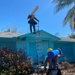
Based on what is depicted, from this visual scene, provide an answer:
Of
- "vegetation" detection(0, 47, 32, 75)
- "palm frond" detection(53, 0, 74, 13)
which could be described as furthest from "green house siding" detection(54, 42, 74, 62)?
"vegetation" detection(0, 47, 32, 75)

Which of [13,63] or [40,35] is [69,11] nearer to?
[40,35]

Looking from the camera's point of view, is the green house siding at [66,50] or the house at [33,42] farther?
the green house siding at [66,50]

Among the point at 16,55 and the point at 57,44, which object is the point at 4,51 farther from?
the point at 57,44

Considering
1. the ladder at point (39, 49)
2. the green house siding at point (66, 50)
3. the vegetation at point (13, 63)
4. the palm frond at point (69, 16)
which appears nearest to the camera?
the vegetation at point (13, 63)

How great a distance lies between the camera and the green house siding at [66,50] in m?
23.0

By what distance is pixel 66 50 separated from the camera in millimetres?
23734

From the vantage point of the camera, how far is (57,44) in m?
22.9

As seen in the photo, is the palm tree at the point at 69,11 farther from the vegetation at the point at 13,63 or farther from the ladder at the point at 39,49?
the vegetation at the point at 13,63

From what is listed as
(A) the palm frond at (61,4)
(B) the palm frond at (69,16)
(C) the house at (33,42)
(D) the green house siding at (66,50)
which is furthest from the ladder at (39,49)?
(A) the palm frond at (61,4)

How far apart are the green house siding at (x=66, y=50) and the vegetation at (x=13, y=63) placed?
7747 millimetres

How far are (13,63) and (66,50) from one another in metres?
10.1

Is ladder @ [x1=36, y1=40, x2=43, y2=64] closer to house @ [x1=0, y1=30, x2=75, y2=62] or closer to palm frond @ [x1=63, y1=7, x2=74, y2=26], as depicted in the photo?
house @ [x1=0, y1=30, x2=75, y2=62]

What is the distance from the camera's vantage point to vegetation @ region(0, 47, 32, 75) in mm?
14648

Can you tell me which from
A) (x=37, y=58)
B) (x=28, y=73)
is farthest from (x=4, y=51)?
(x=37, y=58)
